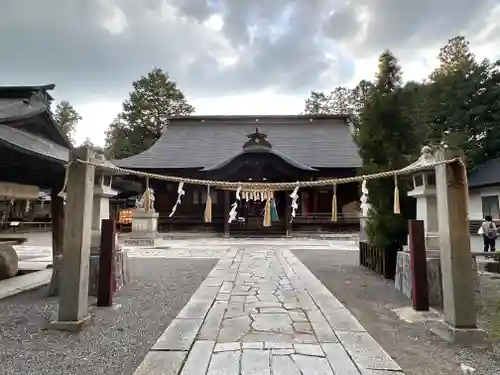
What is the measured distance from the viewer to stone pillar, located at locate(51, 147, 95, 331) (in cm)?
411

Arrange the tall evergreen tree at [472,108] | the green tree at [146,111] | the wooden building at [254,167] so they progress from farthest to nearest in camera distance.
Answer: the green tree at [146,111], the tall evergreen tree at [472,108], the wooden building at [254,167]

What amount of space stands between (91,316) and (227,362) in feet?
7.12

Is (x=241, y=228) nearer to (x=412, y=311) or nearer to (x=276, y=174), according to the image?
(x=276, y=174)

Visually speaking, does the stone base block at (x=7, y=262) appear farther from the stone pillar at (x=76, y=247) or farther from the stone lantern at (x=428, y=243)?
the stone lantern at (x=428, y=243)

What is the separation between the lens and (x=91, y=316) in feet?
14.6

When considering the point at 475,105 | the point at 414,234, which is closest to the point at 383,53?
the point at 414,234

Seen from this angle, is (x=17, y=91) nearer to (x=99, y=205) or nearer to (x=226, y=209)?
(x=99, y=205)

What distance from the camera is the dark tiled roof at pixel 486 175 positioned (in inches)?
690

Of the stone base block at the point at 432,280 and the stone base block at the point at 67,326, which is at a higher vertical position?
the stone base block at the point at 432,280

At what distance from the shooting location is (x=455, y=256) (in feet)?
12.6

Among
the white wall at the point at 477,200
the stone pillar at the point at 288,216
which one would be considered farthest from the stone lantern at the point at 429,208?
the white wall at the point at 477,200

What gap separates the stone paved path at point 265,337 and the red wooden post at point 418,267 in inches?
39.2

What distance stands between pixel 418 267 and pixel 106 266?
436 cm

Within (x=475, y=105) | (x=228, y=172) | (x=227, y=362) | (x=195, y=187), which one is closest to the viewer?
(x=227, y=362)
